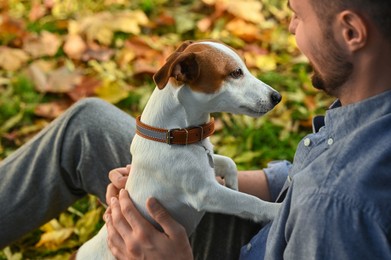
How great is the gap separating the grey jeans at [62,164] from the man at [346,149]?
0.72m

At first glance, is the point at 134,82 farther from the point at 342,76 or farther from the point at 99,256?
the point at 342,76

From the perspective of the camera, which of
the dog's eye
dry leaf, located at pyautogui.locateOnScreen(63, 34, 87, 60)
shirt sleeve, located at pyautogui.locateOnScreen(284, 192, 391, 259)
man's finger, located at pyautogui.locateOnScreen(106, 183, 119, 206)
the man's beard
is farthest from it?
dry leaf, located at pyautogui.locateOnScreen(63, 34, 87, 60)

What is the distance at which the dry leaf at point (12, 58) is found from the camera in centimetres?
299

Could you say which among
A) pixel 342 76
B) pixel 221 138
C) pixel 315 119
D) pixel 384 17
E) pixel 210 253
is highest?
pixel 384 17

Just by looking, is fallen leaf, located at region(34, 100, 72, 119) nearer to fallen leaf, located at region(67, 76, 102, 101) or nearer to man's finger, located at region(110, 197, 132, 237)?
fallen leaf, located at region(67, 76, 102, 101)

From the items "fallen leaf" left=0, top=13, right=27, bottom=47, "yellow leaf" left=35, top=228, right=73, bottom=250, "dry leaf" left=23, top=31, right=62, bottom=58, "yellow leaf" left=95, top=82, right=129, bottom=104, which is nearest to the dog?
"yellow leaf" left=35, top=228, right=73, bottom=250

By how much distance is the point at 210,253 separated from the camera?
1504 mm

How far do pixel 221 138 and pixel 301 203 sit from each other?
1.56 m

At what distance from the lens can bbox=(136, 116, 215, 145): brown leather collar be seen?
1.46 m

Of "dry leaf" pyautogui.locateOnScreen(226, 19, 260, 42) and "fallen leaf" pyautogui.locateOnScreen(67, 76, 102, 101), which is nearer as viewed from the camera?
"fallen leaf" pyautogui.locateOnScreen(67, 76, 102, 101)

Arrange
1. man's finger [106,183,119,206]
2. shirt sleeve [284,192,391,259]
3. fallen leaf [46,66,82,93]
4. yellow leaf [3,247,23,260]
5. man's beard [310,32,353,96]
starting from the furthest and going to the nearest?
1. fallen leaf [46,66,82,93]
2. yellow leaf [3,247,23,260]
3. man's finger [106,183,119,206]
4. man's beard [310,32,353,96]
5. shirt sleeve [284,192,391,259]

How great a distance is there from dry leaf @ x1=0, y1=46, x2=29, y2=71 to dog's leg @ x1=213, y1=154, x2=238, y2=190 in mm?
1711

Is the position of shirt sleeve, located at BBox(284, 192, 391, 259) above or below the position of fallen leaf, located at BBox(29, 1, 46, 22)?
above

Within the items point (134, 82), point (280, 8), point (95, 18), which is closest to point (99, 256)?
point (134, 82)
